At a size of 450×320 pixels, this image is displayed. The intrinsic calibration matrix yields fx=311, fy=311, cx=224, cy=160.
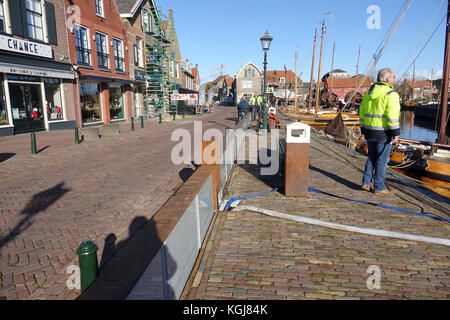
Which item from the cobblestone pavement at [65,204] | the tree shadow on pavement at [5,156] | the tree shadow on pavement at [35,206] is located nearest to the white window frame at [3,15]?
the cobblestone pavement at [65,204]

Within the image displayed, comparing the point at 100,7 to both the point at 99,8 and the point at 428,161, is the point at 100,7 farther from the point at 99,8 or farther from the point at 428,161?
the point at 428,161

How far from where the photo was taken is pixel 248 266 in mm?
3287

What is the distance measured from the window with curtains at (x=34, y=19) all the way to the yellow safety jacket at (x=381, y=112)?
1575 centimetres

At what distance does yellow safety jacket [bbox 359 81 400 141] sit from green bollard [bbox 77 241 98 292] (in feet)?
15.8

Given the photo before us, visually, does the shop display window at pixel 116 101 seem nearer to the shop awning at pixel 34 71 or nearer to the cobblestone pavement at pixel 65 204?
the shop awning at pixel 34 71

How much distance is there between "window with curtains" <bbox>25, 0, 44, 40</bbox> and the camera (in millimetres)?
14711

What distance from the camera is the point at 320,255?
3.50m

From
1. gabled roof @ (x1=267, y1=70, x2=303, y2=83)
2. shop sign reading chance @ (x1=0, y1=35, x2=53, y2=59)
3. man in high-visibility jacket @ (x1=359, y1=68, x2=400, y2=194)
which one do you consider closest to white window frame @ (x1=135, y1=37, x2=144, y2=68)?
shop sign reading chance @ (x1=0, y1=35, x2=53, y2=59)

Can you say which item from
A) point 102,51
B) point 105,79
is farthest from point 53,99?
point 102,51

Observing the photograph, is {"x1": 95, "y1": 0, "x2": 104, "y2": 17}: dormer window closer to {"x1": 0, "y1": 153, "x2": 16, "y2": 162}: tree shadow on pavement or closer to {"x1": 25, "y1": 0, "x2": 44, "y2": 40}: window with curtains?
{"x1": 25, "y1": 0, "x2": 44, "y2": 40}: window with curtains

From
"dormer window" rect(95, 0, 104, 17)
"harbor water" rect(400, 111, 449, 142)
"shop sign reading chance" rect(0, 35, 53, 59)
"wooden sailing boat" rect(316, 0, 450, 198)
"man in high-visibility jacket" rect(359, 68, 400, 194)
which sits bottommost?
"harbor water" rect(400, 111, 449, 142)

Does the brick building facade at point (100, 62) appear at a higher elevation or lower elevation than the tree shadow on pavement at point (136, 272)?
higher

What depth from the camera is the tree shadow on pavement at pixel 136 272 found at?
6.31 ft

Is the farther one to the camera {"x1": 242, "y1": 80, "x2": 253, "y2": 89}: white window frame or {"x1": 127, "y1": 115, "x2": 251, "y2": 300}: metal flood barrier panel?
{"x1": 242, "y1": 80, "x2": 253, "y2": 89}: white window frame
